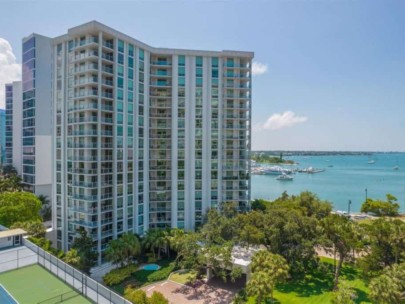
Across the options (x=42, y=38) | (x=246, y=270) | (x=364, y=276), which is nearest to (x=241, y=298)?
(x=246, y=270)

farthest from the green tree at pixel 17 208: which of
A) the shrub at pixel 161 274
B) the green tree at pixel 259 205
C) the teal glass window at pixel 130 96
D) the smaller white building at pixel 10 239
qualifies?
the green tree at pixel 259 205

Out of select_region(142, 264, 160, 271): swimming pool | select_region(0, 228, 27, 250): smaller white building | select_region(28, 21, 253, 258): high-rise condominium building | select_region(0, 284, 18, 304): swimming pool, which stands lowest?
select_region(142, 264, 160, 271): swimming pool

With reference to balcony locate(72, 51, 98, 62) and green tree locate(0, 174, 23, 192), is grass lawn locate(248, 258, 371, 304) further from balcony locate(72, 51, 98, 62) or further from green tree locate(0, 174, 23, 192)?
green tree locate(0, 174, 23, 192)

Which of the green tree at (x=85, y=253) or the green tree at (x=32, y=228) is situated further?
the green tree at (x=32, y=228)

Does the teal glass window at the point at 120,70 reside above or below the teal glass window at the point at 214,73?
below

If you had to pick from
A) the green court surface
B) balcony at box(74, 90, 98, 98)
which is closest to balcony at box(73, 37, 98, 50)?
balcony at box(74, 90, 98, 98)

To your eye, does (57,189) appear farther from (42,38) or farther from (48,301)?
(42,38)

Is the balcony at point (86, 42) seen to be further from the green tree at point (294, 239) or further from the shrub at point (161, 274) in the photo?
the green tree at point (294, 239)
